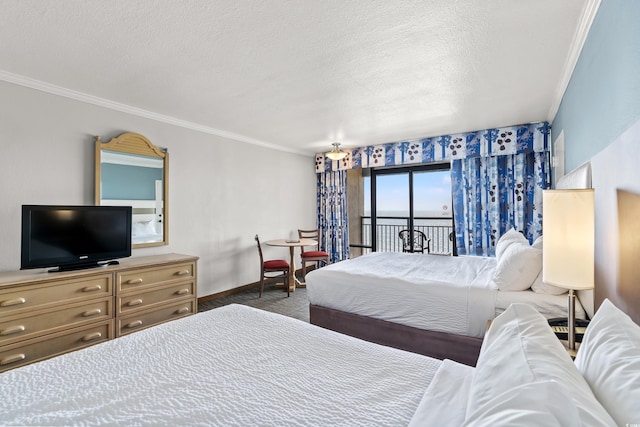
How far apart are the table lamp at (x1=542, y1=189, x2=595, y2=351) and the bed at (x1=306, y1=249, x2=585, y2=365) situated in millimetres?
695

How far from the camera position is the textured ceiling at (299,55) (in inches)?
72.5

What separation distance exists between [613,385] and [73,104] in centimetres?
431

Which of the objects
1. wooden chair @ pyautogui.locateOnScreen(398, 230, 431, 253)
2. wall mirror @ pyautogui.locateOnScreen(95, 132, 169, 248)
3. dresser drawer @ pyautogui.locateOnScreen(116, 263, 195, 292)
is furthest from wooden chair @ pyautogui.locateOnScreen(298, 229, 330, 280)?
wall mirror @ pyautogui.locateOnScreen(95, 132, 169, 248)

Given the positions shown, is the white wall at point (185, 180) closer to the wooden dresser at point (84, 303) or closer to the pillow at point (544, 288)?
the wooden dresser at point (84, 303)

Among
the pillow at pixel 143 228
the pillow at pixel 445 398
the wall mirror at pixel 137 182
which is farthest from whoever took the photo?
the pillow at pixel 143 228

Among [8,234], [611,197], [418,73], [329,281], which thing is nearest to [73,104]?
[8,234]

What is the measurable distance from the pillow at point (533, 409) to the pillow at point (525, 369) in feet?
0.03

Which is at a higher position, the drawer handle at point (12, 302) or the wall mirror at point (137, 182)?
the wall mirror at point (137, 182)

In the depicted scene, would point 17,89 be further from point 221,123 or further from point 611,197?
point 611,197

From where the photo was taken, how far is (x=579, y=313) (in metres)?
2.01

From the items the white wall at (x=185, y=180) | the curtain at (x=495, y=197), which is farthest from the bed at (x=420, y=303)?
the white wall at (x=185, y=180)

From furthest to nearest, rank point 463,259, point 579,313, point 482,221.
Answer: point 482,221
point 463,259
point 579,313

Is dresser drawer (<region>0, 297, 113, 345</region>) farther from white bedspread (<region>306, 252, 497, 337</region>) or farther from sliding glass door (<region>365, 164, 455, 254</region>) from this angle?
sliding glass door (<region>365, 164, 455, 254</region>)

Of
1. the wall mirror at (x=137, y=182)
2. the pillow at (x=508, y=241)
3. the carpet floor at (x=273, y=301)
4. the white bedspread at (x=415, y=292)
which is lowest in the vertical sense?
the carpet floor at (x=273, y=301)
